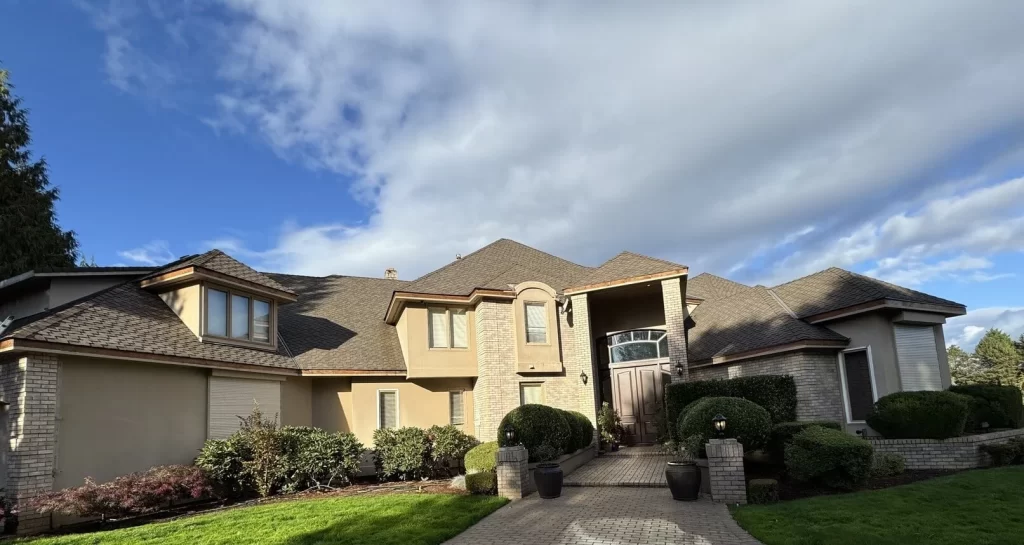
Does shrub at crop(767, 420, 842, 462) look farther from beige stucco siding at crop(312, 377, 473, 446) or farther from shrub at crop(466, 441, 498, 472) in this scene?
beige stucco siding at crop(312, 377, 473, 446)

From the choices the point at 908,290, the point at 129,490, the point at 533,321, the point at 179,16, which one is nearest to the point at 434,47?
the point at 179,16

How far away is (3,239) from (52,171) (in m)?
4.26

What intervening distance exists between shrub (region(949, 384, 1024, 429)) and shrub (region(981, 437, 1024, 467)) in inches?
63.8

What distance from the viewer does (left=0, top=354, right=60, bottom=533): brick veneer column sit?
9.79 m

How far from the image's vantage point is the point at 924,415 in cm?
1180

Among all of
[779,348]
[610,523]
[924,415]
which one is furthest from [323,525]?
[924,415]

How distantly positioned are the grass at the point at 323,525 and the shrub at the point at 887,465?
284 inches

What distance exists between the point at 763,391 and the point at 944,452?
365 centimetres

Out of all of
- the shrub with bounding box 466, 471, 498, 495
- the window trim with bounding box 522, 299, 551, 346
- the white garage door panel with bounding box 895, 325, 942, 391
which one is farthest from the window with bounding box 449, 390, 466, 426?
the white garage door panel with bounding box 895, 325, 942, 391

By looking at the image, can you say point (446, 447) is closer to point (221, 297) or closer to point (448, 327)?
point (448, 327)

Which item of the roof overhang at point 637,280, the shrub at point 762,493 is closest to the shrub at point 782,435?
the shrub at point 762,493

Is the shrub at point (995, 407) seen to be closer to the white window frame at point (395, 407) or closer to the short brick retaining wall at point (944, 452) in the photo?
the short brick retaining wall at point (944, 452)

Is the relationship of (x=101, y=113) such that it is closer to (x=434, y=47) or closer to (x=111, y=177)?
(x=111, y=177)

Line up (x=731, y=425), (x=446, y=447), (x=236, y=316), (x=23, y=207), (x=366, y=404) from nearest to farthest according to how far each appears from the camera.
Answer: (x=731, y=425) → (x=236, y=316) → (x=446, y=447) → (x=366, y=404) → (x=23, y=207)
